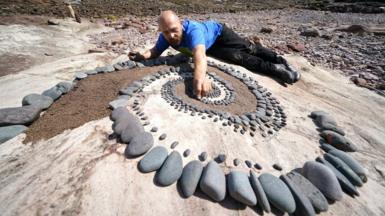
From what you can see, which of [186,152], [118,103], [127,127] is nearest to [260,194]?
[186,152]

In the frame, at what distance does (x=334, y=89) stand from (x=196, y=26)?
2.60 metres

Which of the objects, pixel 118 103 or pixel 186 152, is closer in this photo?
pixel 186 152

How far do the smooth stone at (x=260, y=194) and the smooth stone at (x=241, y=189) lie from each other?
0.11 feet

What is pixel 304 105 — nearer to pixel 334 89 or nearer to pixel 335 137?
pixel 335 137

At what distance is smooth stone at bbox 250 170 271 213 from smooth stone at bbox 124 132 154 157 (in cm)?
94

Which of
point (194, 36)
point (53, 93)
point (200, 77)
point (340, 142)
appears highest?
point (194, 36)

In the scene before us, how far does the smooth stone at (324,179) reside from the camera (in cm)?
198

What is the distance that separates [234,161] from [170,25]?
6.46 feet

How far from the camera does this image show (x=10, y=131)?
225cm

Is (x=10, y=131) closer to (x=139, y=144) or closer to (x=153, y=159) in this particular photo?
(x=139, y=144)

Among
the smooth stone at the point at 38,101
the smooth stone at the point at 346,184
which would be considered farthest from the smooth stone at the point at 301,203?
the smooth stone at the point at 38,101

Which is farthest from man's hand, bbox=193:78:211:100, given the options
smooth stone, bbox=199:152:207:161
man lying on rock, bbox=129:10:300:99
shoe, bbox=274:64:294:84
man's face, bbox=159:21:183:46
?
shoe, bbox=274:64:294:84

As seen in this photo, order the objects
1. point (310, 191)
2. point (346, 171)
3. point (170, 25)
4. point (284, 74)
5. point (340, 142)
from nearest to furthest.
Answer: point (310, 191) → point (346, 171) → point (340, 142) → point (170, 25) → point (284, 74)

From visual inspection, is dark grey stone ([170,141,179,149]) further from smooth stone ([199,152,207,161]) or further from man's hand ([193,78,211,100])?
man's hand ([193,78,211,100])
